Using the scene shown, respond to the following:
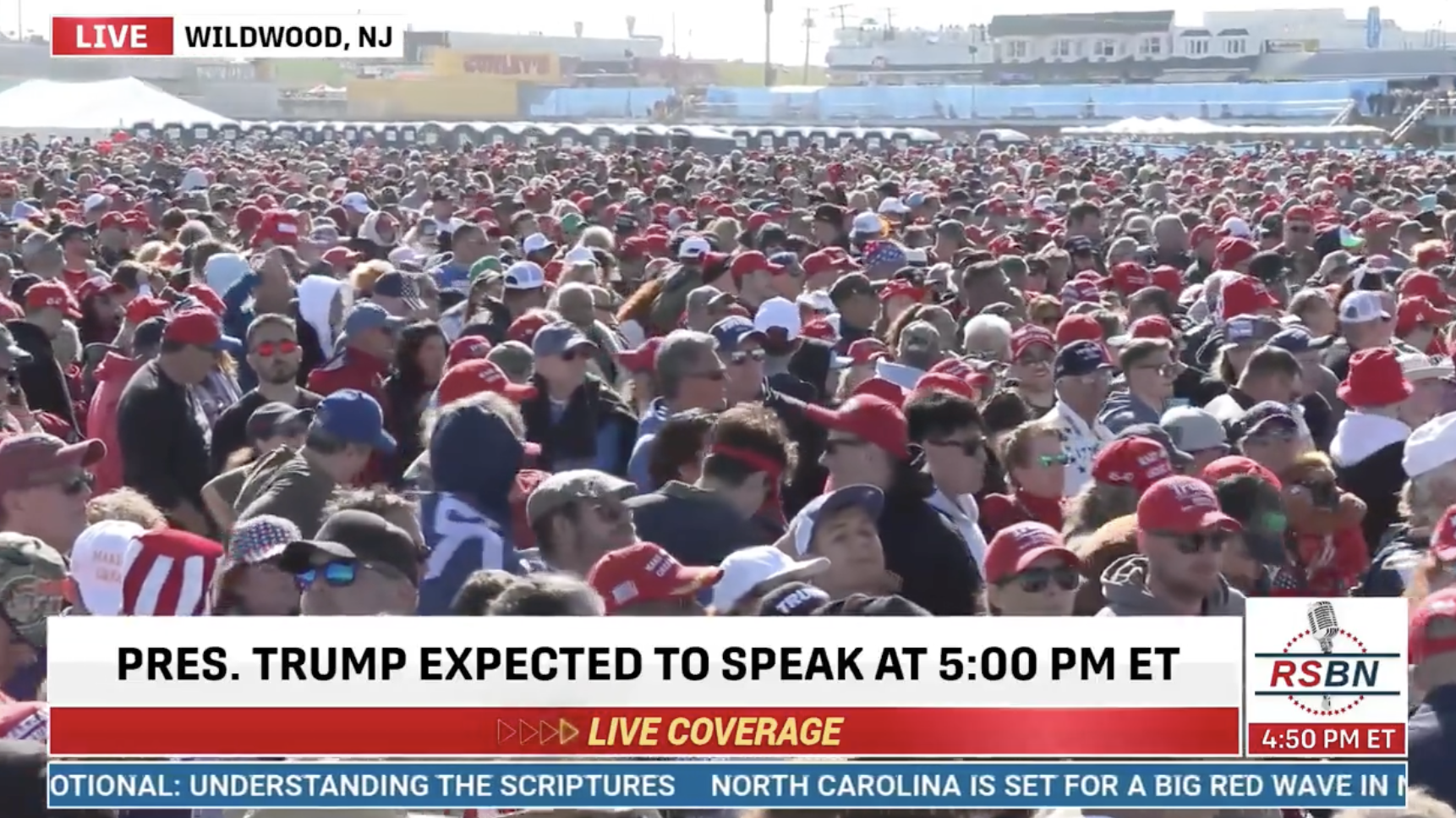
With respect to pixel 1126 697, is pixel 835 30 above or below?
above

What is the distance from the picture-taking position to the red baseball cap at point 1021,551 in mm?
4625

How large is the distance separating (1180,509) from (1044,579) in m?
0.35

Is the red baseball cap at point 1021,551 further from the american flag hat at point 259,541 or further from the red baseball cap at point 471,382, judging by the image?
the red baseball cap at point 471,382

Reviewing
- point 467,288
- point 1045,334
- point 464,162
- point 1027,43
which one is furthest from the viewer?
point 1027,43

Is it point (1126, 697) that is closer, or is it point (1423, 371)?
point (1126, 697)

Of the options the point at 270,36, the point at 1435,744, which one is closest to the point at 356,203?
the point at 270,36

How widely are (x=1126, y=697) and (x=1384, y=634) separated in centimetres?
58

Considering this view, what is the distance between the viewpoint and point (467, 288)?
37.8 ft

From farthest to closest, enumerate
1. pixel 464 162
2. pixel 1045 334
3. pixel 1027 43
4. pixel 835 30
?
pixel 835 30 → pixel 1027 43 → pixel 464 162 → pixel 1045 334

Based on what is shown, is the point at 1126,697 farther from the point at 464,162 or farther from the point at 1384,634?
the point at 464,162

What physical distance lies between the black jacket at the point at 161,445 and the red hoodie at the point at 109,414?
0.11m

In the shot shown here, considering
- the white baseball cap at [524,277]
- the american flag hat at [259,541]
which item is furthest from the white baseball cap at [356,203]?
the american flag hat at [259,541]

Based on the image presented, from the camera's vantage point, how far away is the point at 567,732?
13.3ft

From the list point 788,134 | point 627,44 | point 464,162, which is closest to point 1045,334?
point 464,162
